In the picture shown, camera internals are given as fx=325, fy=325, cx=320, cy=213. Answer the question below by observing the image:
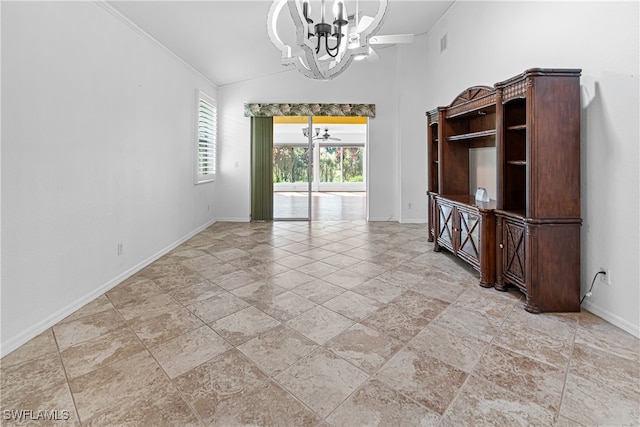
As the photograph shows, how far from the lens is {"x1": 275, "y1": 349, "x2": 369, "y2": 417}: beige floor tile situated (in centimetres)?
160

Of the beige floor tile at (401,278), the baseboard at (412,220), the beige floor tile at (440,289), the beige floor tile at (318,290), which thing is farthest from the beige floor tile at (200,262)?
the baseboard at (412,220)

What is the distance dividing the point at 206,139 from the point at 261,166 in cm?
122

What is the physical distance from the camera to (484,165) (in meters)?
4.22

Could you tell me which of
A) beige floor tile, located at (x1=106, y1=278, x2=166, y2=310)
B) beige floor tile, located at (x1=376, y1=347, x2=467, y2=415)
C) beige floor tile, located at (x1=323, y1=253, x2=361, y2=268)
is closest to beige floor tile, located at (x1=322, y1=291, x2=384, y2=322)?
beige floor tile, located at (x1=376, y1=347, x2=467, y2=415)

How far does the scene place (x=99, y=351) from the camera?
2.06 metres

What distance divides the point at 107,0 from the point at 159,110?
4.46 feet

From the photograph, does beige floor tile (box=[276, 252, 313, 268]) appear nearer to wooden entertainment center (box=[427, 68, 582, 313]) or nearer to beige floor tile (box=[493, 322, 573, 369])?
wooden entertainment center (box=[427, 68, 582, 313])

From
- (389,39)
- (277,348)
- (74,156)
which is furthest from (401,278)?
(74,156)

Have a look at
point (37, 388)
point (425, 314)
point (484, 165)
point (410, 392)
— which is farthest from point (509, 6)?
point (37, 388)

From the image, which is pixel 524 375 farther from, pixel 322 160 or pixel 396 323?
pixel 322 160

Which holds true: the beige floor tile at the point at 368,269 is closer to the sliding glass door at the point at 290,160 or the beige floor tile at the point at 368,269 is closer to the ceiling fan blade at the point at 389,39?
the ceiling fan blade at the point at 389,39

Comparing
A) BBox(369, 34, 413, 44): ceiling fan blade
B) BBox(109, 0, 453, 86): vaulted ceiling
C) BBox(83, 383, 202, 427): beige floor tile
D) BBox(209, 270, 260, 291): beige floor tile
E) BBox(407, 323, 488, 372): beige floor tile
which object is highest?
BBox(109, 0, 453, 86): vaulted ceiling

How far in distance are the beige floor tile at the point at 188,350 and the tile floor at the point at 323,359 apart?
0.04 ft

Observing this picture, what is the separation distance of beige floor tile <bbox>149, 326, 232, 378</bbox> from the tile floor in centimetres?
1
